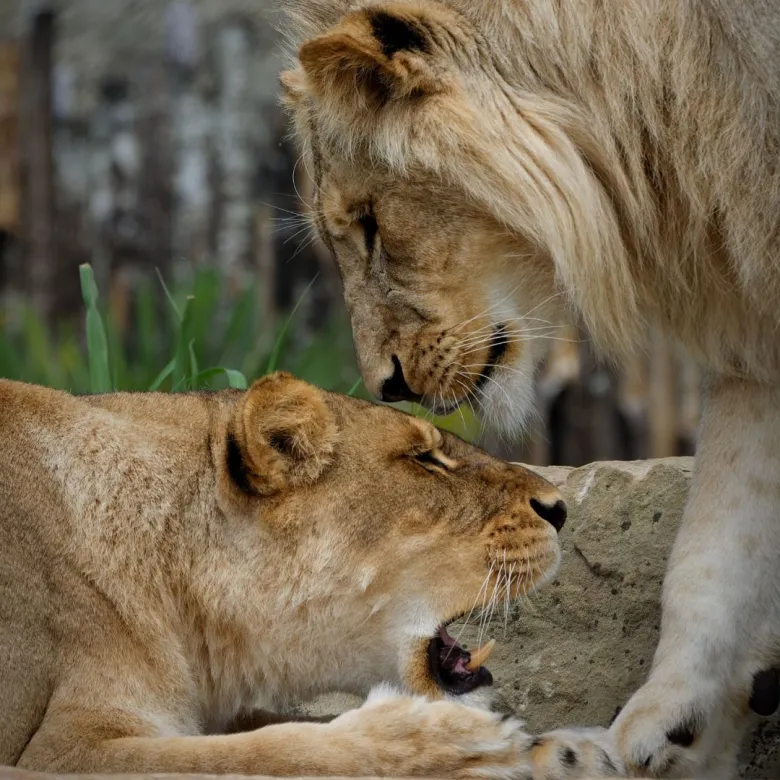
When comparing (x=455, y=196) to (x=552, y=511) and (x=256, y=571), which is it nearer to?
(x=552, y=511)

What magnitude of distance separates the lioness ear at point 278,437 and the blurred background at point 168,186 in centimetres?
514

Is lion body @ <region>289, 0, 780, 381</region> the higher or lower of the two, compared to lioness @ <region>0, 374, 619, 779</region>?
higher

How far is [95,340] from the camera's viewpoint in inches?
169

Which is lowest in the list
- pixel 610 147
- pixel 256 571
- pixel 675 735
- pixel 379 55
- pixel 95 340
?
pixel 675 735

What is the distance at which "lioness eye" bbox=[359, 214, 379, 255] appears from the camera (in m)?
3.16

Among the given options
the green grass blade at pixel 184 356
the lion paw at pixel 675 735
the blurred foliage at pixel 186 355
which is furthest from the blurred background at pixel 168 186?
the lion paw at pixel 675 735

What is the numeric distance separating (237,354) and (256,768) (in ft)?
9.03

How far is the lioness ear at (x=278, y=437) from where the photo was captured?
274 cm

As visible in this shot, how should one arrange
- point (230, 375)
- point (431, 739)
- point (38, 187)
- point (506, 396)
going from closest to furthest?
point (431, 739), point (506, 396), point (230, 375), point (38, 187)

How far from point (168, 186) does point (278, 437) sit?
8.99 meters

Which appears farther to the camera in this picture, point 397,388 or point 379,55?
point 397,388

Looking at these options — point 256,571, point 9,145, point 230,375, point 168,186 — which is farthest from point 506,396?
point 168,186

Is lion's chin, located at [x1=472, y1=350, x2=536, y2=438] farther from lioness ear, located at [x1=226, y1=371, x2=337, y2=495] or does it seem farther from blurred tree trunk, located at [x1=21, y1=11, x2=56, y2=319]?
blurred tree trunk, located at [x1=21, y1=11, x2=56, y2=319]

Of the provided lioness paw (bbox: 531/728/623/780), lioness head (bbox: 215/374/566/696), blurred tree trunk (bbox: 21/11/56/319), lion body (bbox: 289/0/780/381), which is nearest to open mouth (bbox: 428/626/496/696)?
lioness head (bbox: 215/374/566/696)
